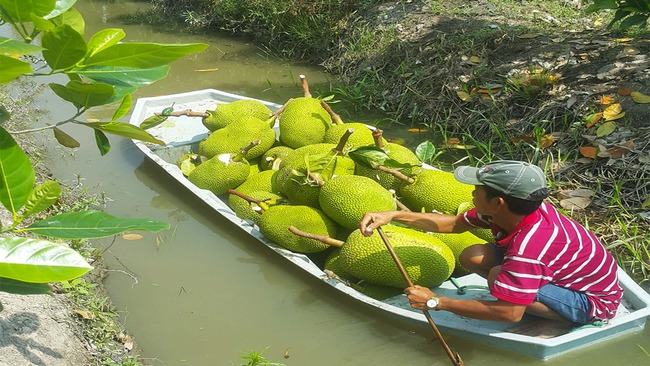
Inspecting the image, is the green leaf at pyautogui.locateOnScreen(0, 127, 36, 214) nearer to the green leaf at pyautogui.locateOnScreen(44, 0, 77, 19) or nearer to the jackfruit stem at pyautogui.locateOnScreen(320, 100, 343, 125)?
the green leaf at pyautogui.locateOnScreen(44, 0, 77, 19)

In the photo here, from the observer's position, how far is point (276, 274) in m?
3.34

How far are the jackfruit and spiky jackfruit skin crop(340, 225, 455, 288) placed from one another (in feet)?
3.46

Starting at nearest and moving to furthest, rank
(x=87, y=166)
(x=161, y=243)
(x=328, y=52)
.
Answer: (x=161, y=243)
(x=87, y=166)
(x=328, y=52)

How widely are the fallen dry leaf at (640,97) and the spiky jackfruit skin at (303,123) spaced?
72.5 inches

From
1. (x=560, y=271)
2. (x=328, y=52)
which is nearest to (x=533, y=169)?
(x=560, y=271)

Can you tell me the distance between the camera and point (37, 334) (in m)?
2.22

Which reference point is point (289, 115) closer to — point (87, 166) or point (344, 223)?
point (344, 223)

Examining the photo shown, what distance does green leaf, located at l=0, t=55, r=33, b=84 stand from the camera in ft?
3.05

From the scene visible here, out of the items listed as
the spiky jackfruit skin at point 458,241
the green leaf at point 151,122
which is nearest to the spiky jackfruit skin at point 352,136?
the spiky jackfruit skin at point 458,241

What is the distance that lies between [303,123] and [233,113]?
606 mm

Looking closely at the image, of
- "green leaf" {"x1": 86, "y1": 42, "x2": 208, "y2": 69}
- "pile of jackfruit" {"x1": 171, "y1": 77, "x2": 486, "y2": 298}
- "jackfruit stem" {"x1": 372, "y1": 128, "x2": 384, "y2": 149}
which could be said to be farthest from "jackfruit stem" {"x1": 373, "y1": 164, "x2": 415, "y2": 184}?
"green leaf" {"x1": 86, "y1": 42, "x2": 208, "y2": 69}

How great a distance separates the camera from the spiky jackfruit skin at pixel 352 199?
3.03m

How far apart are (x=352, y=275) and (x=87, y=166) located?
7.99 feet

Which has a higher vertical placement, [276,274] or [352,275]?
[352,275]
